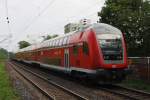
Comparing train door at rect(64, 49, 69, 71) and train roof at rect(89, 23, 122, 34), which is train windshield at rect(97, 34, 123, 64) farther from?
train door at rect(64, 49, 69, 71)

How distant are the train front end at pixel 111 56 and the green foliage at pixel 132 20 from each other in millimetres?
12677

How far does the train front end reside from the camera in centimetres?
1867

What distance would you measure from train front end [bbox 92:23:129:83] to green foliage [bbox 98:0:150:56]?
41.6ft

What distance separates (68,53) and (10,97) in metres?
8.20

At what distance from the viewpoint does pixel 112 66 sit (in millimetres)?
18719

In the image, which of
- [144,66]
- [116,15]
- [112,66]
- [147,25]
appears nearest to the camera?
[112,66]

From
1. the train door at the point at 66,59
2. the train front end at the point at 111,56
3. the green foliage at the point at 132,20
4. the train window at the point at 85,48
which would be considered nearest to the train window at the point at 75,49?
the train window at the point at 85,48

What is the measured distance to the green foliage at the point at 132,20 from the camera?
1303 inches

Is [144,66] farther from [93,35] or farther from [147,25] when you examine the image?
[147,25]

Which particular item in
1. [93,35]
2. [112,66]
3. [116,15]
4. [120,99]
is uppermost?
[116,15]

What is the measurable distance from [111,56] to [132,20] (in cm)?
1683

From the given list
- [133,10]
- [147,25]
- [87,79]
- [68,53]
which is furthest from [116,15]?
[87,79]

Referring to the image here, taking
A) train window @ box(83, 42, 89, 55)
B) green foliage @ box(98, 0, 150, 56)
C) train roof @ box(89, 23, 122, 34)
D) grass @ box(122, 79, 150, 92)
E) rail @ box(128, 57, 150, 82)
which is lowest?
grass @ box(122, 79, 150, 92)

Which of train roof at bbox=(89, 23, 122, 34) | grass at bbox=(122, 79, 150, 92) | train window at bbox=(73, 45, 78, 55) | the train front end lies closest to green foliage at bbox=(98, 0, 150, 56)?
grass at bbox=(122, 79, 150, 92)
